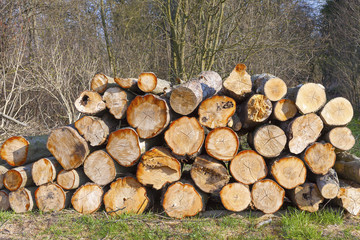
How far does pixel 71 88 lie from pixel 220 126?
5.76 meters

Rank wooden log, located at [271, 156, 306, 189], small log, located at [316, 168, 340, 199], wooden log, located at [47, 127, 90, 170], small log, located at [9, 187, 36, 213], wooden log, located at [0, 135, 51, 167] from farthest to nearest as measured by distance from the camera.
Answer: wooden log, located at [0, 135, 51, 167]
small log, located at [9, 187, 36, 213]
wooden log, located at [47, 127, 90, 170]
wooden log, located at [271, 156, 306, 189]
small log, located at [316, 168, 340, 199]

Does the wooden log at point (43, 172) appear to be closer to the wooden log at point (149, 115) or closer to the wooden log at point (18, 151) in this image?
the wooden log at point (18, 151)

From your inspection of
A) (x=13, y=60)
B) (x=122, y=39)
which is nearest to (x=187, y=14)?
(x=122, y=39)

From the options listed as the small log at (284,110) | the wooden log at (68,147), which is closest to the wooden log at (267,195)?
the small log at (284,110)

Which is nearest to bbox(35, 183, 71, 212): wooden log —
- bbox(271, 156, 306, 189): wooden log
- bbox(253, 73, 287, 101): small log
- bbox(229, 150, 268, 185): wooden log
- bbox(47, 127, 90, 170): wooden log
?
bbox(47, 127, 90, 170): wooden log

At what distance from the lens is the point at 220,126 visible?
3.14 m

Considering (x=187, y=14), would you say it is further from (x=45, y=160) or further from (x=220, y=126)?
(x=45, y=160)

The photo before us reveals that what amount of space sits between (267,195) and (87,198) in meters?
2.07

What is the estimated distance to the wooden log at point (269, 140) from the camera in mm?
3150

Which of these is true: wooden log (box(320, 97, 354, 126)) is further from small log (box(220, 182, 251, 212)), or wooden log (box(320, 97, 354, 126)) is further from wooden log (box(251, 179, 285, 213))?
small log (box(220, 182, 251, 212))

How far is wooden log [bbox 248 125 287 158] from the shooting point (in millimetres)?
3150

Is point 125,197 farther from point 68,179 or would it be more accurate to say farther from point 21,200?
point 21,200

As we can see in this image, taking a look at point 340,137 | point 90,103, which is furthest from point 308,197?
point 90,103

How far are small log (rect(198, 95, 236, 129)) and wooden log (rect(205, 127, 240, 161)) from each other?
0.27ft
